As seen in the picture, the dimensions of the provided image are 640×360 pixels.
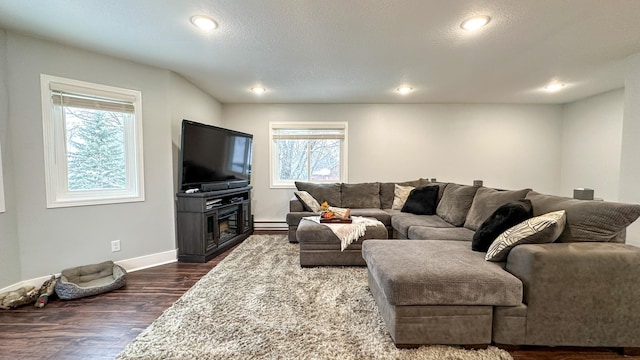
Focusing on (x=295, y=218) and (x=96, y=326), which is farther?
(x=295, y=218)

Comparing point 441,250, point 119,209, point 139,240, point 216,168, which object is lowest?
point 139,240

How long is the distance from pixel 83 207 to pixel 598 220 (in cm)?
443

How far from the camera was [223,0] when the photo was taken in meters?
1.79

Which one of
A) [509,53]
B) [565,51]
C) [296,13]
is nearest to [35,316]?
[296,13]

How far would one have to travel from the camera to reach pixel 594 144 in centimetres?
423

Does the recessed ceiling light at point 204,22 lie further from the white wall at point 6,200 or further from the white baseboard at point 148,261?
the white baseboard at point 148,261

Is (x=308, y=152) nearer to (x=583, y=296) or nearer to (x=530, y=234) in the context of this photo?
(x=530, y=234)

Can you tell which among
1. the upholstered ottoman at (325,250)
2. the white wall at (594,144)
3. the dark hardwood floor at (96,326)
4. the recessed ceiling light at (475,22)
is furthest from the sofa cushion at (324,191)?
the white wall at (594,144)

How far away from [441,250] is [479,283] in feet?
1.57

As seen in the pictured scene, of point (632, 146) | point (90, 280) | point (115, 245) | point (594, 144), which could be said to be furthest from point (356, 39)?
point (594, 144)

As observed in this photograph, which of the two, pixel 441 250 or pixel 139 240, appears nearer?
pixel 441 250

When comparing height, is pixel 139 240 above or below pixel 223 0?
below

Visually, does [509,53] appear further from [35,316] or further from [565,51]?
[35,316]

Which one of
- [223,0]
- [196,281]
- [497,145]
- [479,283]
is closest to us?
[479,283]
